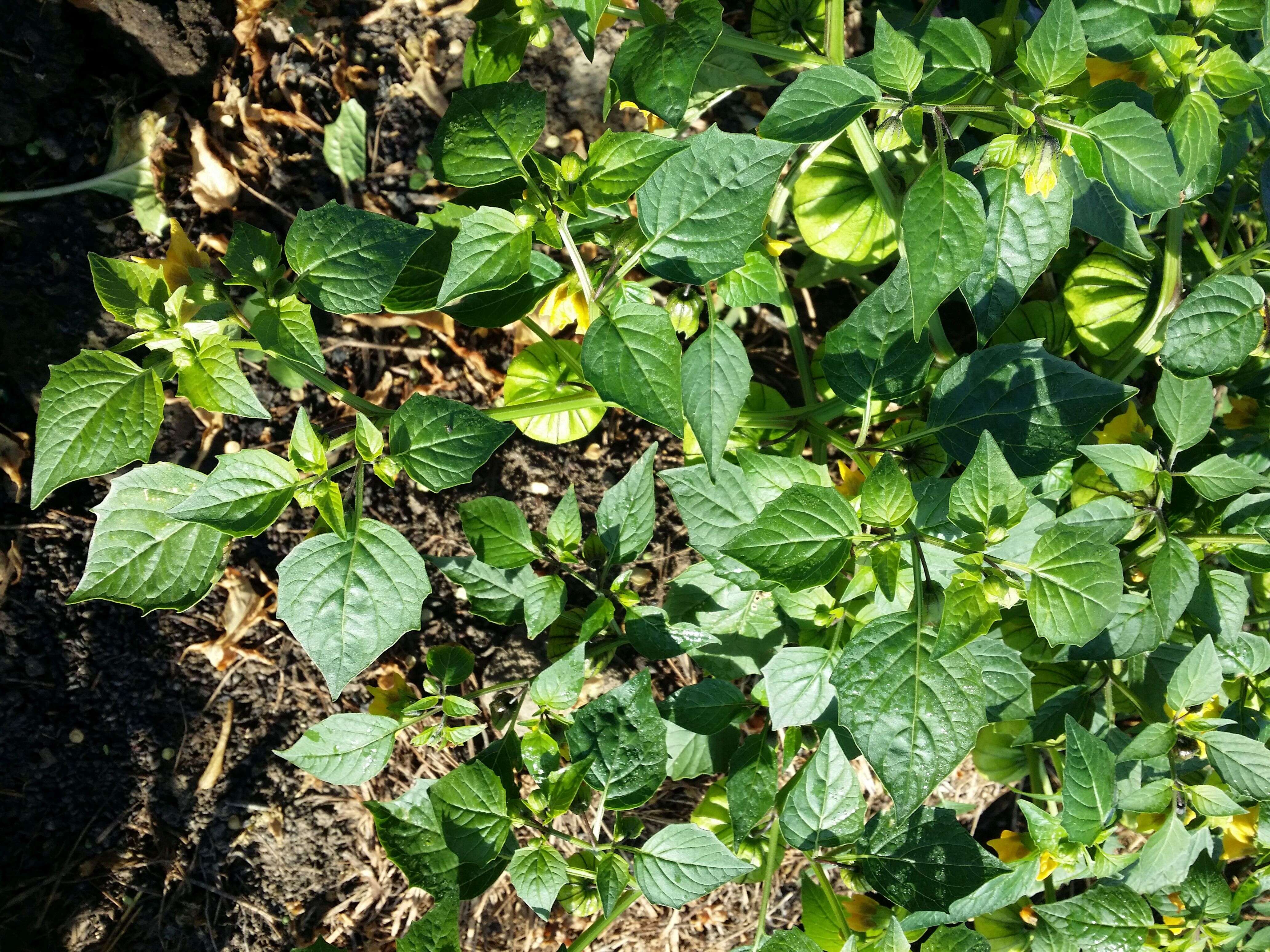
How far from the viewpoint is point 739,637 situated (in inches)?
89.6

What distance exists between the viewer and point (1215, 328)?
6.40 feet

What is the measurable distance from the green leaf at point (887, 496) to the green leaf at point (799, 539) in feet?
0.14

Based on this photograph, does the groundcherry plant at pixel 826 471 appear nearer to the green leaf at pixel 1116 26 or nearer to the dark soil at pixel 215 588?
the green leaf at pixel 1116 26

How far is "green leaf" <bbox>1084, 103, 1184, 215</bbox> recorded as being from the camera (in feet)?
5.31

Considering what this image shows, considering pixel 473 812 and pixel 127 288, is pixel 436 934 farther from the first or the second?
pixel 127 288

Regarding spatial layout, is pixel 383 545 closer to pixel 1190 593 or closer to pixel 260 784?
pixel 260 784

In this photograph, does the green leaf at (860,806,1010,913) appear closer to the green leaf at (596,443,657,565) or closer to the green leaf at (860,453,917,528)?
the green leaf at (860,453,917,528)

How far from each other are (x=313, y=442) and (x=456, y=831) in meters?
0.93

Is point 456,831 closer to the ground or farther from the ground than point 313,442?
closer to the ground

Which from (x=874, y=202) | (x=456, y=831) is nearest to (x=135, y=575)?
(x=456, y=831)

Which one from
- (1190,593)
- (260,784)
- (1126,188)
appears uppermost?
(1126,188)

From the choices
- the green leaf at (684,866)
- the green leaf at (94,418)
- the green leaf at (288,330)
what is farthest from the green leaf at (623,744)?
the green leaf at (94,418)

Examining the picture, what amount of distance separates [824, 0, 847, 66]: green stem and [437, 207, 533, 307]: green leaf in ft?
3.04

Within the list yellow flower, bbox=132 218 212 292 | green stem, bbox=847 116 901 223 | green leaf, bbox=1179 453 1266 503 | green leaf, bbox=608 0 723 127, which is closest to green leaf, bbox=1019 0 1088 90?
green stem, bbox=847 116 901 223
